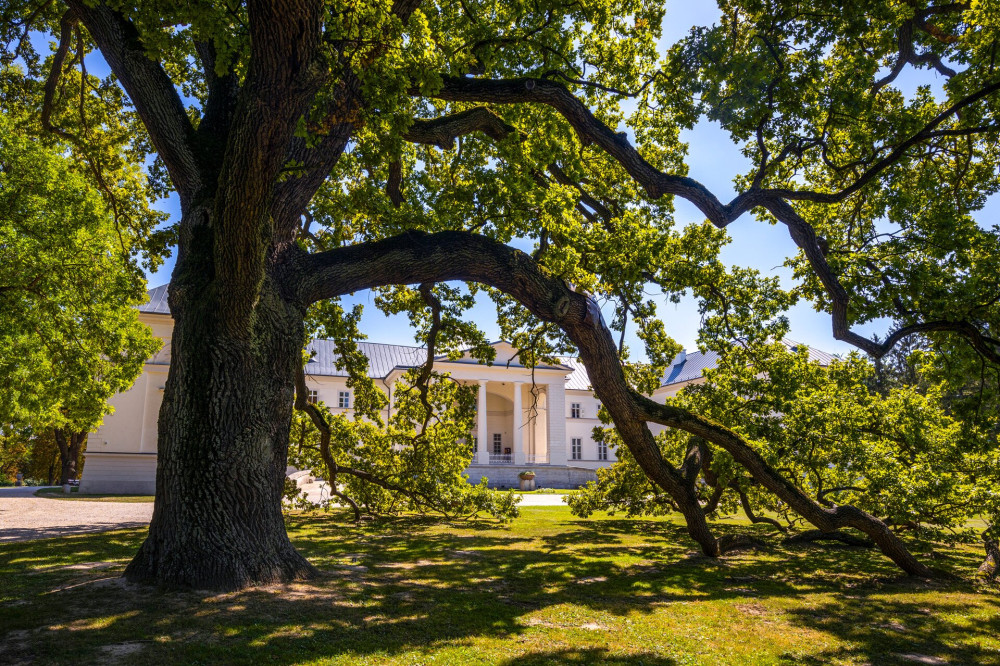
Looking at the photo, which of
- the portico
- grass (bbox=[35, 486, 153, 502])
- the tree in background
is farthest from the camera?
the portico

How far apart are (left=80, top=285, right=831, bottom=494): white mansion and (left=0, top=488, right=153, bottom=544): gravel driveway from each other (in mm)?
7370

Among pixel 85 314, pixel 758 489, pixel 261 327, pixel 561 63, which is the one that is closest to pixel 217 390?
pixel 261 327

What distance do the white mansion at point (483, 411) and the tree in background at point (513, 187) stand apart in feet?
37.8

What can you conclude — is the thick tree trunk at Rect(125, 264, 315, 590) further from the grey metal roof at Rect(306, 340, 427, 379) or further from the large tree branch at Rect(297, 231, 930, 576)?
the grey metal roof at Rect(306, 340, 427, 379)

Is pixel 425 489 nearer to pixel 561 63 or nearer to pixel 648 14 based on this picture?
pixel 561 63

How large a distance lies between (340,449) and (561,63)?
352 inches

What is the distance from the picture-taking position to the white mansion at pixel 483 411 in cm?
2670

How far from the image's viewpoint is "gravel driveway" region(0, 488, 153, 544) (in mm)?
11042

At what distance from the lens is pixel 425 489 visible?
12992mm

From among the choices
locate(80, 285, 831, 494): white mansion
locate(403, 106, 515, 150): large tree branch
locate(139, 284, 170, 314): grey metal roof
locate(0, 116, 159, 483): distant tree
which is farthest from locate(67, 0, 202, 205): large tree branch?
locate(139, 284, 170, 314): grey metal roof

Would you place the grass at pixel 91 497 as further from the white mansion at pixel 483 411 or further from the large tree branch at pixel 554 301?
the large tree branch at pixel 554 301

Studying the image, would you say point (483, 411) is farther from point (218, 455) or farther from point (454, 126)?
point (218, 455)

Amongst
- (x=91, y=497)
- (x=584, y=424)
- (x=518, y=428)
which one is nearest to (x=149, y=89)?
(x=91, y=497)

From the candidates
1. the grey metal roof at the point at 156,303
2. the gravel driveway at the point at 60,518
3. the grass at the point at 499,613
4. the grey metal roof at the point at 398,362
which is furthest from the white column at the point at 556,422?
the grass at the point at 499,613
